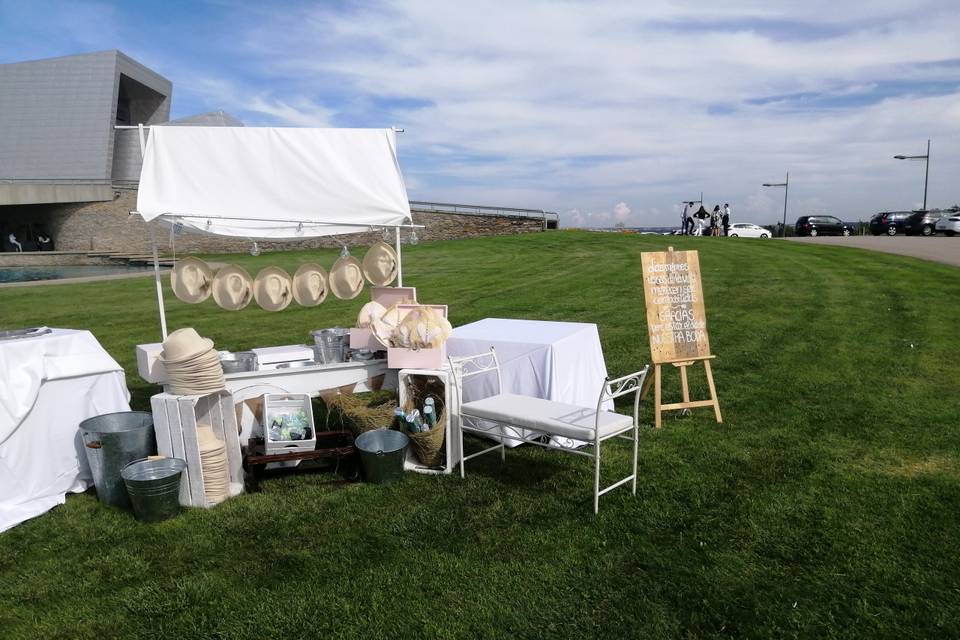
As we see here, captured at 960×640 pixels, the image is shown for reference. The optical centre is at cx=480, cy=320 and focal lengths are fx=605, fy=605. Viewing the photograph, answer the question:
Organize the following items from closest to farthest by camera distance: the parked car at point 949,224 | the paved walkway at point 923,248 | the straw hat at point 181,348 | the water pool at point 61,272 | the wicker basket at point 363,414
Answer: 1. the straw hat at point 181,348
2. the wicker basket at point 363,414
3. the paved walkway at point 923,248
4. the water pool at point 61,272
5. the parked car at point 949,224

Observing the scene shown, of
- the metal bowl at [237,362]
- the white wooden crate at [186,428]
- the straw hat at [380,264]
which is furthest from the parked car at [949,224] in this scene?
the white wooden crate at [186,428]

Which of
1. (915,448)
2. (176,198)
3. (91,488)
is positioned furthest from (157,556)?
(915,448)

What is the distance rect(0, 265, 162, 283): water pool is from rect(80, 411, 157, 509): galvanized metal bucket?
20174mm

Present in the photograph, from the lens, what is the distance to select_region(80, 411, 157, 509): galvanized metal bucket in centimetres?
382

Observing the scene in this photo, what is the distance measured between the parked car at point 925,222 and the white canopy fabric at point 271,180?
1156 inches

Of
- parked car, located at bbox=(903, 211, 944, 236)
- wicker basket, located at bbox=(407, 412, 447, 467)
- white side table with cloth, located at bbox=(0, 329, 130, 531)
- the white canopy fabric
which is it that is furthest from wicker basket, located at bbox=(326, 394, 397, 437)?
parked car, located at bbox=(903, 211, 944, 236)

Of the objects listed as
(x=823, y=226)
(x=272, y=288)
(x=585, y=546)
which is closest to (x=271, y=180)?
(x=272, y=288)

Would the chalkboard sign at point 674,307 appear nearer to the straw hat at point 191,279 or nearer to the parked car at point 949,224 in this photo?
the straw hat at point 191,279

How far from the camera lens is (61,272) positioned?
24672 mm

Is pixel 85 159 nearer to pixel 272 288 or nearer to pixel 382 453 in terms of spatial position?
pixel 272 288

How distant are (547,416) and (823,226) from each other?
102ft

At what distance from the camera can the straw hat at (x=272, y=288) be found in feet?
16.3

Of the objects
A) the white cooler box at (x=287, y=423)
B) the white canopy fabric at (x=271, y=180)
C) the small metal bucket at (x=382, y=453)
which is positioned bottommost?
the small metal bucket at (x=382, y=453)

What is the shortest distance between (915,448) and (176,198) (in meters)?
5.85
